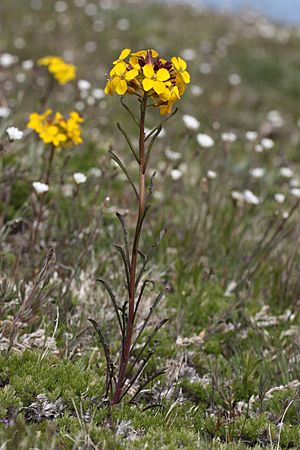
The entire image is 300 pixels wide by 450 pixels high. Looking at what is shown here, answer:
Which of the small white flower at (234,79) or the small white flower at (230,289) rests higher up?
the small white flower at (234,79)

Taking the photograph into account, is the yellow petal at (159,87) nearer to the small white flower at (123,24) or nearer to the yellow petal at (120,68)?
the yellow petal at (120,68)

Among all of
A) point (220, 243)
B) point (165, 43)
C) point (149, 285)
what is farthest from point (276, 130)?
point (149, 285)

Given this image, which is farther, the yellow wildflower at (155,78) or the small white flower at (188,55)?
the small white flower at (188,55)

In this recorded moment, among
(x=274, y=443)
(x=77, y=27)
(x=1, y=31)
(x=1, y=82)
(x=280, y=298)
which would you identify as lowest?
(x=274, y=443)

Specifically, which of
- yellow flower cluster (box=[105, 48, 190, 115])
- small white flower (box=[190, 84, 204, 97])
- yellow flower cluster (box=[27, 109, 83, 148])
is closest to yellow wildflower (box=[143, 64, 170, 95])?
yellow flower cluster (box=[105, 48, 190, 115])

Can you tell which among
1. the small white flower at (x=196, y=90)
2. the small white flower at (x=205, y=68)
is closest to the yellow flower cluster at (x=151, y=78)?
the small white flower at (x=196, y=90)

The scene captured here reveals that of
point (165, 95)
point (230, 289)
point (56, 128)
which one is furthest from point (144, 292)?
point (165, 95)

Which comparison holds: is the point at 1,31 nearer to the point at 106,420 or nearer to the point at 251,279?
the point at 251,279
